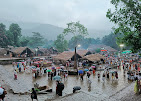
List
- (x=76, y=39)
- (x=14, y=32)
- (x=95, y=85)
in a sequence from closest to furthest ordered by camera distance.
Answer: (x=95, y=85), (x=14, y=32), (x=76, y=39)

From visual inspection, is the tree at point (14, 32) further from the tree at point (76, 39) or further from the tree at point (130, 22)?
the tree at point (130, 22)

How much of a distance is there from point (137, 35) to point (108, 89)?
594cm

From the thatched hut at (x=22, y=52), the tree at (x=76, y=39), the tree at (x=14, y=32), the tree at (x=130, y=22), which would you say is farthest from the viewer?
the tree at (x=76, y=39)

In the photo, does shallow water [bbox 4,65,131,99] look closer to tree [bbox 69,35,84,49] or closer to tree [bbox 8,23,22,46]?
tree [bbox 69,35,84,49]

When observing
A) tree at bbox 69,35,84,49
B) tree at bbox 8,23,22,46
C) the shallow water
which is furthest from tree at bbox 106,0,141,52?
tree at bbox 8,23,22,46

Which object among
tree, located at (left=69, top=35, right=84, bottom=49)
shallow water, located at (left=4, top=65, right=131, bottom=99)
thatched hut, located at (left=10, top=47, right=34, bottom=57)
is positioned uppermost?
tree, located at (left=69, top=35, right=84, bottom=49)

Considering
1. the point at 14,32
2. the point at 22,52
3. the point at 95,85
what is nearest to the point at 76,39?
the point at 22,52

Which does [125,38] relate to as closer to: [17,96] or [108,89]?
[108,89]

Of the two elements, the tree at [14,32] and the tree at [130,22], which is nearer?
the tree at [130,22]

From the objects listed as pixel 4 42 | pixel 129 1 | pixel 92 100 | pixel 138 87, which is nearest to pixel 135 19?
pixel 129 1

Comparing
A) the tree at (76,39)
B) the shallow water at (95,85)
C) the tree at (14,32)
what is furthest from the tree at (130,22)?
the tree at (14,32)

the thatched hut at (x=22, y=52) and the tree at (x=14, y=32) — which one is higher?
the tree at (x=14, y=32)

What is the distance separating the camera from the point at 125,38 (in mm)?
8734

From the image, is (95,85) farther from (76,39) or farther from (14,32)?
(14,32)
